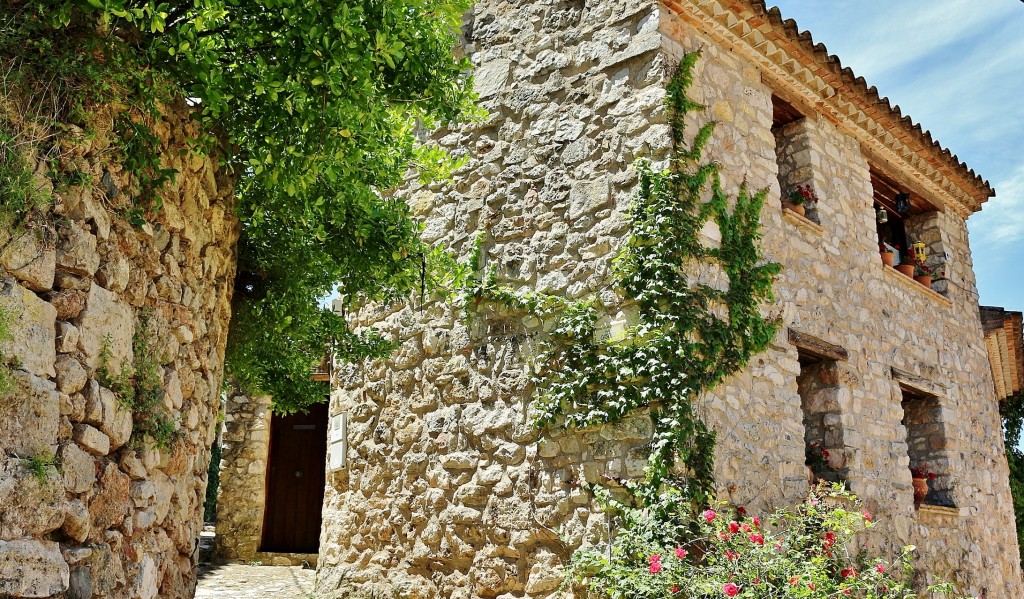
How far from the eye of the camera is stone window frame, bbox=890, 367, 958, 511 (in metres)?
7.32

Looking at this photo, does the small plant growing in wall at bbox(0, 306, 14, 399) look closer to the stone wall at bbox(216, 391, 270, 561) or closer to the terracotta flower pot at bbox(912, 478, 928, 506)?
the terracotta flower pot at bbox(912, 478, 928, 506)

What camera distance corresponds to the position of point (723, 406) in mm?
5219

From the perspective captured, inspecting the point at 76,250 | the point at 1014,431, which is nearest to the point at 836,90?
the point at 76,250

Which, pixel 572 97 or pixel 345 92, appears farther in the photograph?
pixel 572 97

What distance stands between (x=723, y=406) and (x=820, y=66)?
2.98 m

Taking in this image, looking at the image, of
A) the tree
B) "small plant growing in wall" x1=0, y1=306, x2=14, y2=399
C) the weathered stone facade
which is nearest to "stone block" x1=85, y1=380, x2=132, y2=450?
"small plant growing in wall" x1=0, y1=306, x2=14, y2=399

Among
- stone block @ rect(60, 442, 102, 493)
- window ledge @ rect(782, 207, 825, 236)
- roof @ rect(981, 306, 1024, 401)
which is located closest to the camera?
stone block @ rect(60, 442, 102, 493)

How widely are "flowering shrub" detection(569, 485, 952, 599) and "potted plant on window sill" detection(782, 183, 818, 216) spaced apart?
2237 mm

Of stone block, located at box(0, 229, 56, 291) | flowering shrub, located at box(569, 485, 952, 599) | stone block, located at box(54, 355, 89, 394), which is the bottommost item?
flowering shrub, located at box(569, 485, 952, 599)

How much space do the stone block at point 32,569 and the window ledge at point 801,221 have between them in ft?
16.8

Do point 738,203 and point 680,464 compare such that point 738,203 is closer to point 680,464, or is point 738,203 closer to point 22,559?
point 680,464

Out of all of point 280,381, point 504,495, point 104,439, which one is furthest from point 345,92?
point 504,495

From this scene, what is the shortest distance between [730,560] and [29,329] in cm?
342

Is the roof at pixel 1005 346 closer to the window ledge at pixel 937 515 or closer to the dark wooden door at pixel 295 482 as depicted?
the window ledge at pixel 937 515
